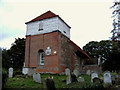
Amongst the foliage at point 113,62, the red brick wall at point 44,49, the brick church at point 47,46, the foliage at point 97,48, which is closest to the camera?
the foliage at point 113,62

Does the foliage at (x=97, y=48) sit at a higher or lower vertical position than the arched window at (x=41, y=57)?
higher

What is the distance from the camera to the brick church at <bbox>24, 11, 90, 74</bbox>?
15.2 m

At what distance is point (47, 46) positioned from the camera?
1594 centimetres

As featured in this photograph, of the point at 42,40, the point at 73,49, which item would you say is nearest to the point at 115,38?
the point at 73,49

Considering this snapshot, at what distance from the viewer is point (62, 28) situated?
17375mm

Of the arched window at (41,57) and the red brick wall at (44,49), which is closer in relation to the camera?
the red brick wall at (44,49)

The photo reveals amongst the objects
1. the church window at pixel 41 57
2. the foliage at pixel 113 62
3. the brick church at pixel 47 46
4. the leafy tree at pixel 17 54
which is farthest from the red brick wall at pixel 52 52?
the leafy tree at pixel 17 54

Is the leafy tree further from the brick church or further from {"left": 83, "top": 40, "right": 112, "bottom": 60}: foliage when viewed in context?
{"left": 83, "top": 40, "right": 112, "bottom": 60}: foliage

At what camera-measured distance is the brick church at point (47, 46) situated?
49.8ft

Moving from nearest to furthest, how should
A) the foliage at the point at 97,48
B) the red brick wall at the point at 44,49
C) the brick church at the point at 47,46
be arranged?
the red brick wall at the point at 44,49 < the brick church at the point at 47,46 < the foliage at the point at 97,48

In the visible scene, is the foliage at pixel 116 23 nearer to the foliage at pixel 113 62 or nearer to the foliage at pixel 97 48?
the foliage at pixel 113 62

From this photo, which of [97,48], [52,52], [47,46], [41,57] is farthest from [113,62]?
[97,48]

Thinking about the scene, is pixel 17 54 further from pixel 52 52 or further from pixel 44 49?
pixel 52 52

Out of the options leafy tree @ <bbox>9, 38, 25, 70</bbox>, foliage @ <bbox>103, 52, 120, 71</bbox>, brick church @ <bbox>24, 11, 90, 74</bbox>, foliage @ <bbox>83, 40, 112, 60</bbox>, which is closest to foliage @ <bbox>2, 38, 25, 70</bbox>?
leafy tree @ <bbox>9, 38, 25, 70</bbox>
